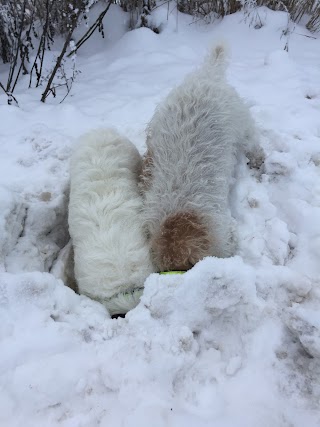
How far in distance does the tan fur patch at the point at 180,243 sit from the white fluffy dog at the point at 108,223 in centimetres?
11

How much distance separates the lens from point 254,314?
1.90m

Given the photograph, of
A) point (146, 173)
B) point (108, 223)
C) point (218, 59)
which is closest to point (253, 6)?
point (218, 59)

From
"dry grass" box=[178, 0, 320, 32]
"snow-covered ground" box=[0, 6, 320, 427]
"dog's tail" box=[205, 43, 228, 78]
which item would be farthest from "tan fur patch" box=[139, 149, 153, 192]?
"dry grass" box=[178, 0, 320, 32]

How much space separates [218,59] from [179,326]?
2450 mm

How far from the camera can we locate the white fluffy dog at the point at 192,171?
2434 mm

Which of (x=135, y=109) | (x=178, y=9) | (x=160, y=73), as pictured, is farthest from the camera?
(x=178, y=9)

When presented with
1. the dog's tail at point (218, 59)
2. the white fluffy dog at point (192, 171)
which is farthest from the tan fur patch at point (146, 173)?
the dog's tail at point (218, 59)

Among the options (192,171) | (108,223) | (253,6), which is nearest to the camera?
(108,223)

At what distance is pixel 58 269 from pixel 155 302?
1.03 m

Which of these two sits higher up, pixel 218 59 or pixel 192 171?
pixel 218 59

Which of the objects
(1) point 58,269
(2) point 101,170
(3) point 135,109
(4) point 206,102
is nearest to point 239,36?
(3) point 135,109

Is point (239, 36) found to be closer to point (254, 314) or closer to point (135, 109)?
point (135, 109)

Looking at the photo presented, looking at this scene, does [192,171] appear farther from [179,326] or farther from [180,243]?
[179,326]

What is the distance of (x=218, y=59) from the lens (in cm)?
333
